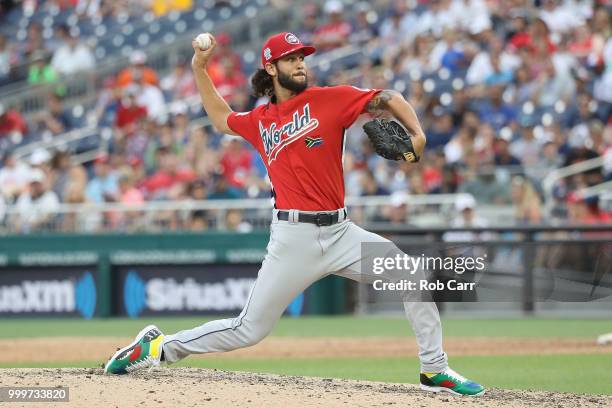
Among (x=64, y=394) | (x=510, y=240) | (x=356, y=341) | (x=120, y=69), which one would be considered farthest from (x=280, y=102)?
(x=120, y=69)

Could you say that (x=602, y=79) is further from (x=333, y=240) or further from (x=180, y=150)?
(x=333, y=240)

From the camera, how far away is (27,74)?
68.1ft

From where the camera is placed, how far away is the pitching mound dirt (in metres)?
6.14

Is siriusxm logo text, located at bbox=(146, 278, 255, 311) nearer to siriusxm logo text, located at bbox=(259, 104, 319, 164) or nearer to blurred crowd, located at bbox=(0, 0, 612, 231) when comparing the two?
blurred crowd, located at bbox=(0, 0, 612, 231)

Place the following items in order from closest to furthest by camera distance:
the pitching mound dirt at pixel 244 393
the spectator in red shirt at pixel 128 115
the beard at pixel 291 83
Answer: the pitching mound dirt at pixel 244 393 → the beard at pixel 291 83 → the spectator in red shirt at pixel 128 115

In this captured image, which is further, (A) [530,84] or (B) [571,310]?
(A) [530,84]

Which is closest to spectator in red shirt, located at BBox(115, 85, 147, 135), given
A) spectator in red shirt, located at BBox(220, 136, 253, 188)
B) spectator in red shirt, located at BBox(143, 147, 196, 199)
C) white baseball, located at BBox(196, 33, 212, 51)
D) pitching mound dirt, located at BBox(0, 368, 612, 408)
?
spectator in red shirt, located at BBox(143, 147, 196, 199)

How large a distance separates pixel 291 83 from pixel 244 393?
5.90ft

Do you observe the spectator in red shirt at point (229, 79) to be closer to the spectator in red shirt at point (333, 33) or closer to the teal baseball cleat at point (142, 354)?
the spectator in red shirt at point (333, 33)

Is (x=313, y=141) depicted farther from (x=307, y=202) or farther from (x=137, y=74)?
(x=137, y=74)

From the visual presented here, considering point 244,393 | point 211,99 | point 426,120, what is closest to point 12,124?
point 426,120

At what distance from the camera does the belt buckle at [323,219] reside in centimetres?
650

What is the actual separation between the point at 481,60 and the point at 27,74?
910cm

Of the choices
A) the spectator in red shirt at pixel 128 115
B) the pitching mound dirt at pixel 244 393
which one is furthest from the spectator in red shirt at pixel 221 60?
the pitching mound dirt at pixel 244 393
